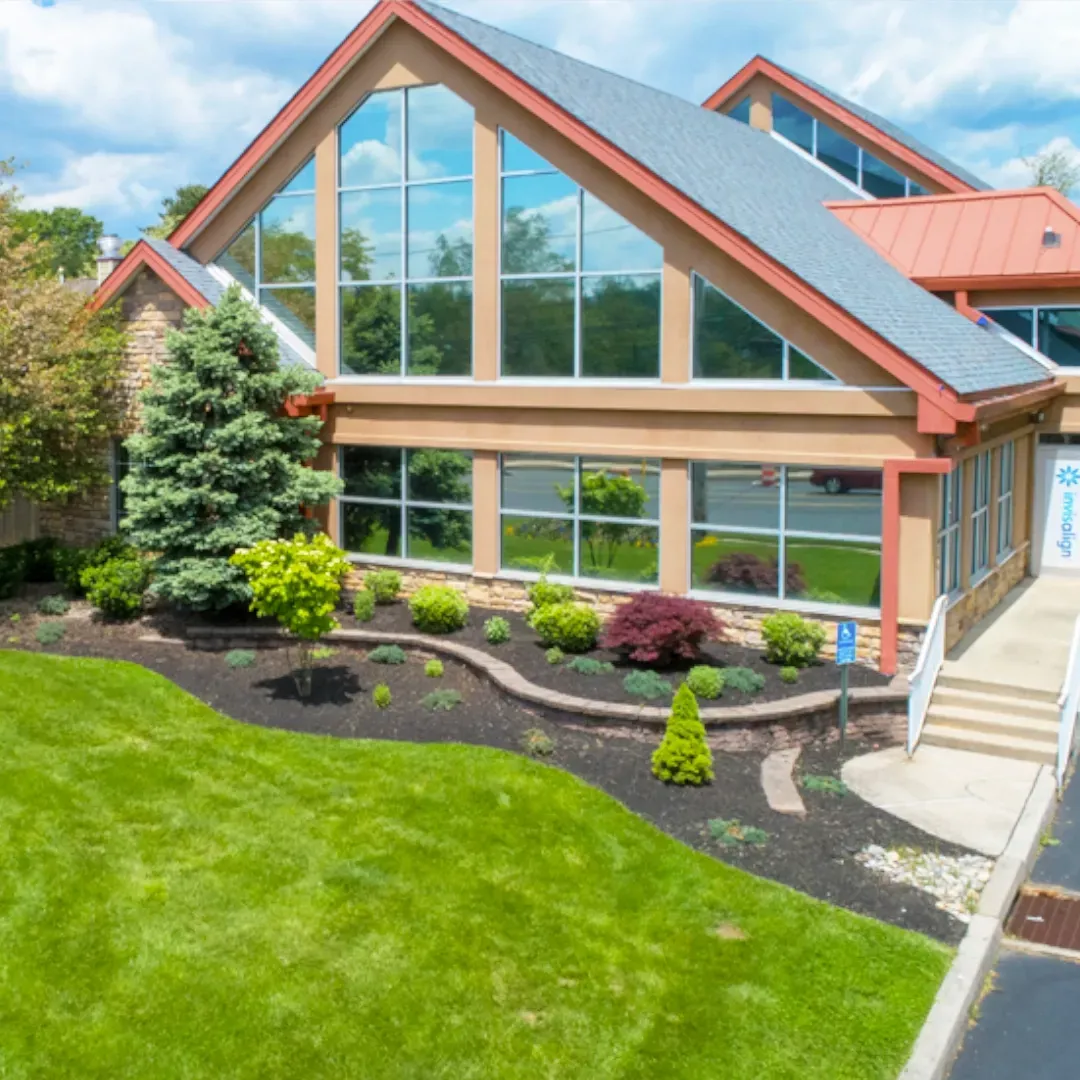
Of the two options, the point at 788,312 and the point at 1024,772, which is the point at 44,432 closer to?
the point at 788,312

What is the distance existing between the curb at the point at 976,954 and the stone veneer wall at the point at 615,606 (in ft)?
9.17

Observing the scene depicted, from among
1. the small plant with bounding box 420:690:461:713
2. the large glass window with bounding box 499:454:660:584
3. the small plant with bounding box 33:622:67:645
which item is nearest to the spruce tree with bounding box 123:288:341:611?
the small plant with bounding box 33:622:67:645

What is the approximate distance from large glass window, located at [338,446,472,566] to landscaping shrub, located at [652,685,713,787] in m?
6.75

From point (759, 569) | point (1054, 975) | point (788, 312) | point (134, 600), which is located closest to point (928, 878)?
point (1054, 975)

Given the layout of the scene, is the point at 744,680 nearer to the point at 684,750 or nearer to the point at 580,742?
the point at 580,742

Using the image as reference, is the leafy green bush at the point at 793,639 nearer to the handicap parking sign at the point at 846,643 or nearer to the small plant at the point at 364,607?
the handicap parking sign at the point at 846,643

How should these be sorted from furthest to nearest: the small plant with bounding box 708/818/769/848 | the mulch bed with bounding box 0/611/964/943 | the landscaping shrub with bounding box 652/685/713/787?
the landscaping shrub with bounding box 652/685/713/787
the small plant with bounding box 708/818/769/848
the mulch bed with bounding box 0/611/964/943

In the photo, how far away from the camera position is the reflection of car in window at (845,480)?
15.2 m

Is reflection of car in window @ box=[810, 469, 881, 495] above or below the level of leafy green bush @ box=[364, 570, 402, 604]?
above

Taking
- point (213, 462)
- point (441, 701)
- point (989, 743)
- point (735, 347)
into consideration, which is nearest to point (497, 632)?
point (441, 701)

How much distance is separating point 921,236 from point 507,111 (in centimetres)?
855

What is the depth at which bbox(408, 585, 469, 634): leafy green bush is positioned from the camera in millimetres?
16422

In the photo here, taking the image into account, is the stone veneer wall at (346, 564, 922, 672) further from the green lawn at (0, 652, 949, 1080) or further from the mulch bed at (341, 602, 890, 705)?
the green lawn at (0, 652, 949, 1080)

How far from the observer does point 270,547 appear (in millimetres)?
14117
